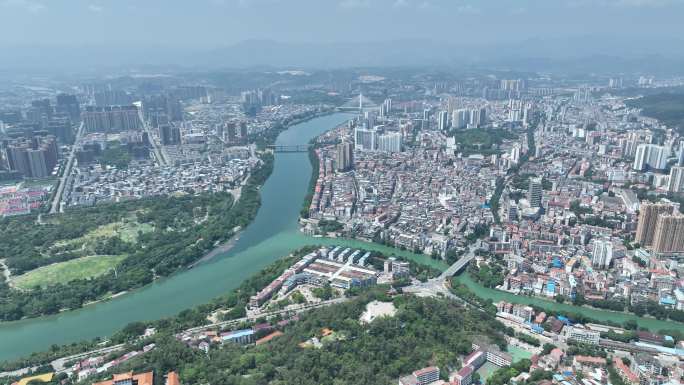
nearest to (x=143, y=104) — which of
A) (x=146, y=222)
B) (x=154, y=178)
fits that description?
(x=154, y=178)

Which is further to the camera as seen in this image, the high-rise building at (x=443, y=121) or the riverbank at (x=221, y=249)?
the high-rise building at (x=443, y=121)

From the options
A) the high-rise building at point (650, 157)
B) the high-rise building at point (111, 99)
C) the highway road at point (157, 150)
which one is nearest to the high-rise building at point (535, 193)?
the high-rise building at point (650, 157)

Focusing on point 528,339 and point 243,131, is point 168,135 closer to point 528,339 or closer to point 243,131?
point 243,131

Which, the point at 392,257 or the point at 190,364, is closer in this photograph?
the point at 190,364

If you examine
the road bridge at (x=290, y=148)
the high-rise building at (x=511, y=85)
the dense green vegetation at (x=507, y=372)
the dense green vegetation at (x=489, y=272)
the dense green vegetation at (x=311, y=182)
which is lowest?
the dense green vegetation at (x=489, y=272)

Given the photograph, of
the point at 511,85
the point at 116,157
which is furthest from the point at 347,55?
the point at 116,157

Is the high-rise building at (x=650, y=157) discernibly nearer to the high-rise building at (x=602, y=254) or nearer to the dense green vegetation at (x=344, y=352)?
the high-rise building at (x=602, y=254)

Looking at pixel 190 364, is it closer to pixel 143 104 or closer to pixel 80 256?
pixel 80 256
